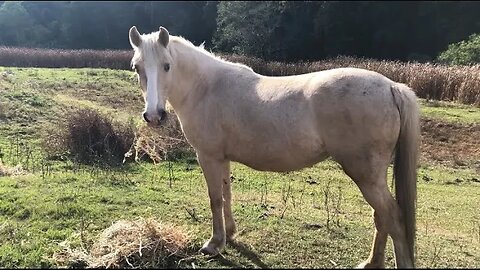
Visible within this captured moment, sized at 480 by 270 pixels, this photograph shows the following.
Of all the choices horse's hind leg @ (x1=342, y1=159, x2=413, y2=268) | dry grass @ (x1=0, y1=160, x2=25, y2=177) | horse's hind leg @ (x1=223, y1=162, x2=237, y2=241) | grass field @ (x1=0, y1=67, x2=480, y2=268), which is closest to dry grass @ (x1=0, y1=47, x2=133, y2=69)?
grass field @ (x1=0, y1=67, x2=480, y2=268)

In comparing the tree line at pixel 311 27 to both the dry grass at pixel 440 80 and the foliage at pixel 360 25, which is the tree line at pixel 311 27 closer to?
the foliage at pixel 360 25

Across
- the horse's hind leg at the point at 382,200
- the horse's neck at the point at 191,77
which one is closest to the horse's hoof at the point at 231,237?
the horse's neck at the point at 191,77

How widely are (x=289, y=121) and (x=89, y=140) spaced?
6.87 metres

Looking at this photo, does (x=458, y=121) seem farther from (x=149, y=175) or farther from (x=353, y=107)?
(x=353, y=107)

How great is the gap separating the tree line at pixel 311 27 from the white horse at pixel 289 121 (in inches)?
866

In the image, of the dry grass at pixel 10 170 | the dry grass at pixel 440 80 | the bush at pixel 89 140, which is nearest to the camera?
the dry grass at pixel 10 170

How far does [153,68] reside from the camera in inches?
185

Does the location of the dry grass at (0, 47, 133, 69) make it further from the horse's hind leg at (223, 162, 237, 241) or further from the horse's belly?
the horse's belly

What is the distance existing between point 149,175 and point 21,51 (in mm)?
21002

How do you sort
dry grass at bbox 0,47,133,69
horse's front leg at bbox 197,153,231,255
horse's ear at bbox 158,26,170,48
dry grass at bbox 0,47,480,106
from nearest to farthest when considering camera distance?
1. horse's ear at bbox 158,26,170,48
2. horse's front leg at bbox 197,153,231,255
3. dry grass at bbox 0,47,480,106
4. dry grass at bbox 0,47,133,69

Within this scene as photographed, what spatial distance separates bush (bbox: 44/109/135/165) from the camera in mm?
10172

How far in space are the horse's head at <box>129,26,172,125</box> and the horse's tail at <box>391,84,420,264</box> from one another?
6.43 feet

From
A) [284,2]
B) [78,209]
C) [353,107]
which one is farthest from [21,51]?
[353,107]

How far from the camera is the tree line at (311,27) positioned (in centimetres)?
3384
